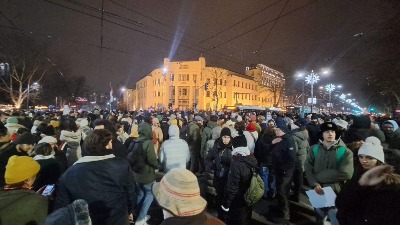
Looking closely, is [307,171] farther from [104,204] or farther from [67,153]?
[67,153]

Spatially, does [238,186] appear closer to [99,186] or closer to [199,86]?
[99,186]

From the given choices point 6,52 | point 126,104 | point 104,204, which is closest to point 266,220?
point 104,204

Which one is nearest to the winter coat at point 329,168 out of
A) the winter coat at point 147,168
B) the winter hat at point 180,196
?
the winter coat at point 147,168

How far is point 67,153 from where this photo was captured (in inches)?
249

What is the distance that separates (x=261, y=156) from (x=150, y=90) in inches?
3355

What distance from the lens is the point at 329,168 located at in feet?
15.2

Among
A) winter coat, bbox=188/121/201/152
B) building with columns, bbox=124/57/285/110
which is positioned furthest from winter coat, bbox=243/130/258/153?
building with columns, bbox=124/57/285/110

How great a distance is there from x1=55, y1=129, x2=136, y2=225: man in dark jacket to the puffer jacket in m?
1.59

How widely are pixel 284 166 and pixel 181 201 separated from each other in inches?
185

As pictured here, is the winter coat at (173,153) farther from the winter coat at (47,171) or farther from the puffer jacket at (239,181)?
the winter coat at (47,171)

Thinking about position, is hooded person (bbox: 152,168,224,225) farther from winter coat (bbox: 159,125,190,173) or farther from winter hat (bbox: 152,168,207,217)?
winter coat (bbox: 159,125,190,173)

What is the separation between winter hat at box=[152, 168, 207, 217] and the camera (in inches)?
74.9

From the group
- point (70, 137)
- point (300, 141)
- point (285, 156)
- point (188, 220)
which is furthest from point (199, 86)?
point (188, 220)

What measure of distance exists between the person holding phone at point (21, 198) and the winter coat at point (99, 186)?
1.28ft
